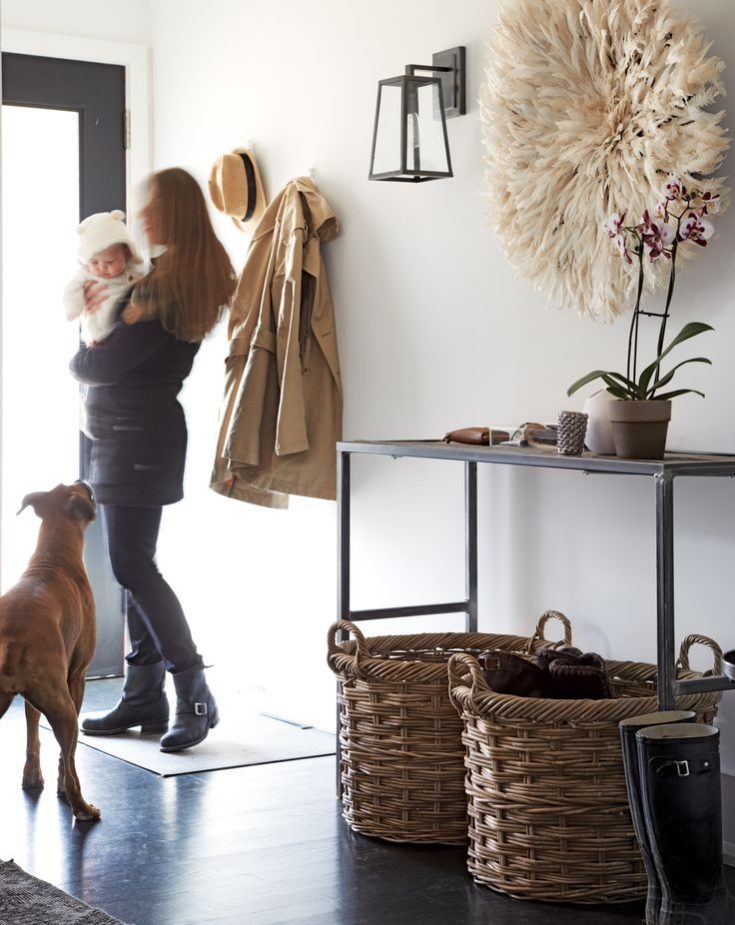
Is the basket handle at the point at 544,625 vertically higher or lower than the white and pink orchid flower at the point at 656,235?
lower

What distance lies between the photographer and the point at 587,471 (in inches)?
103

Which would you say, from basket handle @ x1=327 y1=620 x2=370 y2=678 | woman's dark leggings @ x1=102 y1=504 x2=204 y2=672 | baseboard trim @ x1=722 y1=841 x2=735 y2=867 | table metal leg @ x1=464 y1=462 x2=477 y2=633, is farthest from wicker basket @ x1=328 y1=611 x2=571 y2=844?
woman's dark leggings @ x1=102 y1=504 x2=204 y2=672

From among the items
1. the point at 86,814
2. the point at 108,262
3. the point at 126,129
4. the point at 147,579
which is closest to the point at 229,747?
the point at 147,579

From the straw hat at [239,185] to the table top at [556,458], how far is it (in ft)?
4.08

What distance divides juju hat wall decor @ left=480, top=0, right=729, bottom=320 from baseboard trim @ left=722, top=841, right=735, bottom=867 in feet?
3.62

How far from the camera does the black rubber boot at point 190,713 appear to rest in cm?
370

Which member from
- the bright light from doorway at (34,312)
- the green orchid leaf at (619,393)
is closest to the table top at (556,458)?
the green orchid leaf at (619,393)

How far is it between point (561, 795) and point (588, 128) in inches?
53.6

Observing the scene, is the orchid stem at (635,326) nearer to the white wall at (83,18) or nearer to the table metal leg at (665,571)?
the table metal leg at (665,571)

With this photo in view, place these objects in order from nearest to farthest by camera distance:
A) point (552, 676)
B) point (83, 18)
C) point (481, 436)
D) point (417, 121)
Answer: point (552, 676)
point (481, 436)
point (417, 121)
point (83, 18)

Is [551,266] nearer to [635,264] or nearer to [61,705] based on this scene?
[635,264]

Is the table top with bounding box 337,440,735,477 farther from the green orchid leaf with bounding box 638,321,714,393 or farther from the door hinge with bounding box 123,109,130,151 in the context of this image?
the door hinge with bounding box 123,109,130,151

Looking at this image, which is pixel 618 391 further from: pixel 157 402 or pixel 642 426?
pixel 157 402

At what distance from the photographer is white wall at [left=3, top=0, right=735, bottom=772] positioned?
9.44 ft
